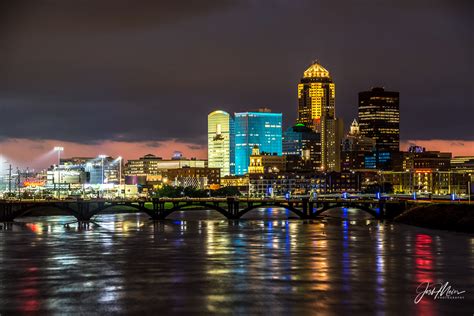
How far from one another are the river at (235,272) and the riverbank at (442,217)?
7947 millimetres

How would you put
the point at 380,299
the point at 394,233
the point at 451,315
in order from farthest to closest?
the point at 394,233 < the point at 380,299 < the point at 451,315

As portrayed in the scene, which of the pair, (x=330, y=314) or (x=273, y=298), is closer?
(x=330, y=314)

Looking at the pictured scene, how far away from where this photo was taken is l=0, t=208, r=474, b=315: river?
59.8 m

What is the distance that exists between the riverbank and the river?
7947mm

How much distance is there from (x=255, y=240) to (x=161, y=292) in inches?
1967

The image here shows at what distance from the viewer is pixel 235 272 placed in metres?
77.3

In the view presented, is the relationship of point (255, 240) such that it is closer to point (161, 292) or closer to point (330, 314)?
point (161, 292)

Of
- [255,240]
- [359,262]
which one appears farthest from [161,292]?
[255,240]

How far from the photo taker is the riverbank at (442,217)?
13362cm

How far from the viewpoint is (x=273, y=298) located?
62.4 meters
